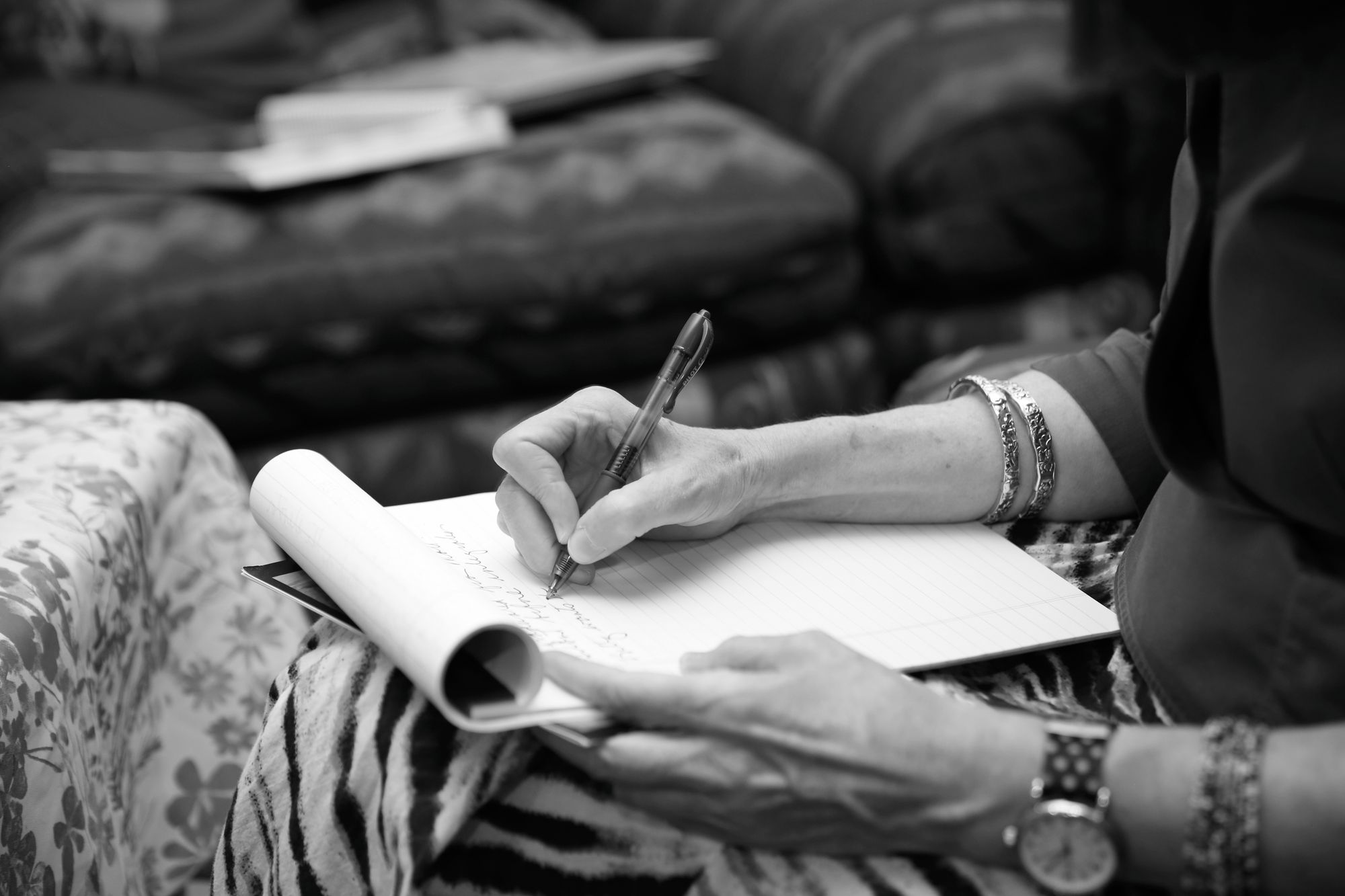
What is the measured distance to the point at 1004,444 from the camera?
0.77 m

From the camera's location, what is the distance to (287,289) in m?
1.41

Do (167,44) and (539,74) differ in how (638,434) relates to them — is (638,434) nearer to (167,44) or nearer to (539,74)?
(539,74)

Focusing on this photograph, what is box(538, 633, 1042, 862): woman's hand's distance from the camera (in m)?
0.54

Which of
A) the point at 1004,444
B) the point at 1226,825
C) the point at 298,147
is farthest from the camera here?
the point at 298,147

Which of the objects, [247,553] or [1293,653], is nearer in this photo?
[1293,653]

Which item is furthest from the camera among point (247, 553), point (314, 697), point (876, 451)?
point (247, 553)

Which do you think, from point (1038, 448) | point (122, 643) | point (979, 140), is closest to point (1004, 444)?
point (1038, 448)

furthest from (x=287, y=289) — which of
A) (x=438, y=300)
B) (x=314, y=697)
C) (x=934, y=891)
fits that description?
(x=934, y=891)

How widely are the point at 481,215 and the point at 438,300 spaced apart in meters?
0.12

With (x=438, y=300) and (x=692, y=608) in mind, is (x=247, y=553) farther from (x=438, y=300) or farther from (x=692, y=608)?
(x=438, y=300)

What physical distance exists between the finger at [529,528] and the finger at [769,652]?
0.14 metres

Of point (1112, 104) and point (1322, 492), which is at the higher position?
point (1322, 492)

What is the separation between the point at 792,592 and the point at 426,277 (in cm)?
88

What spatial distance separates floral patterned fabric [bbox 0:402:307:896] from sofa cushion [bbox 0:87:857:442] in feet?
1.43
